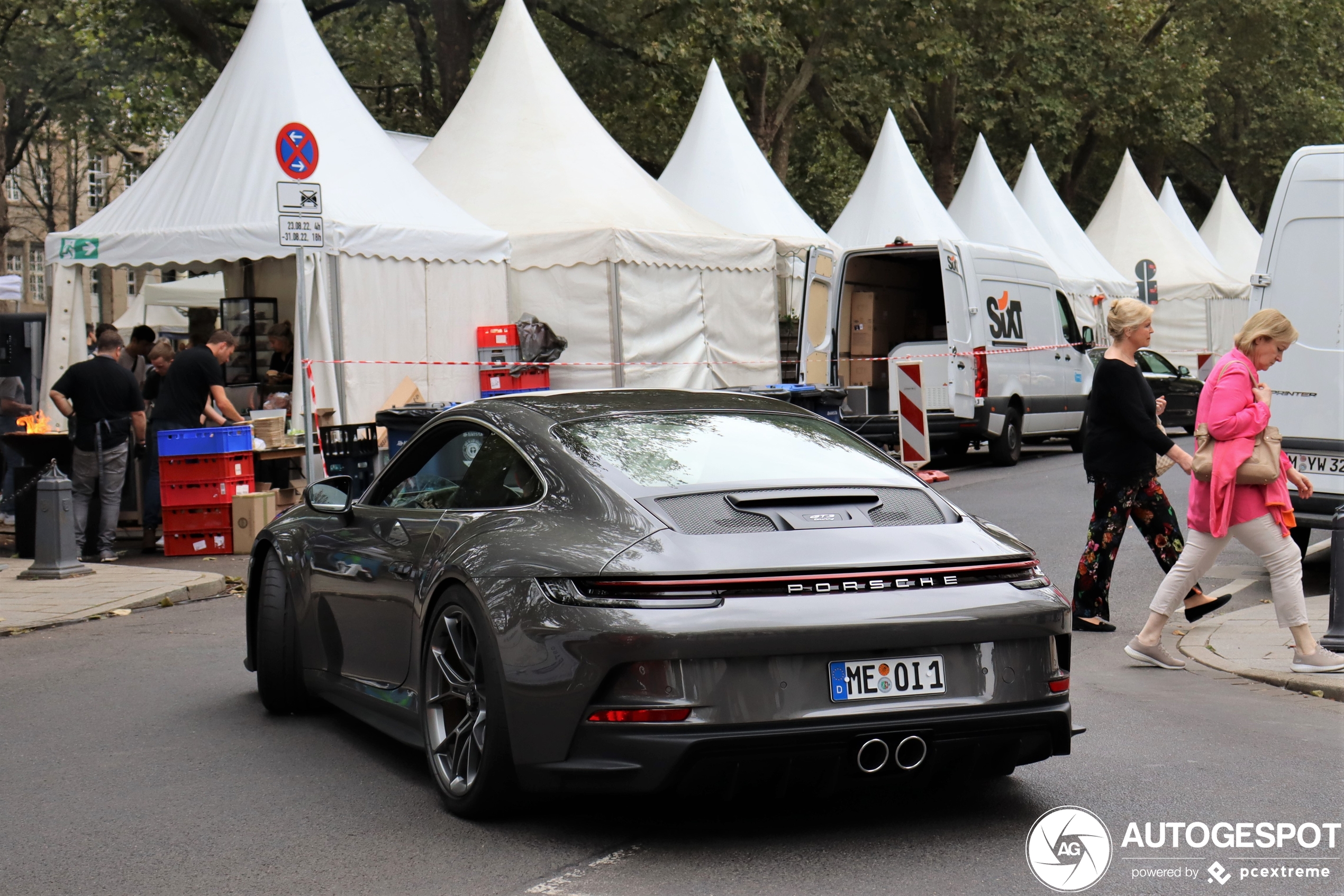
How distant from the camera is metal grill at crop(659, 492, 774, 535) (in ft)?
15.1

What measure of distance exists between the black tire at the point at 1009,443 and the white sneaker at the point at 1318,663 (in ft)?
40.4

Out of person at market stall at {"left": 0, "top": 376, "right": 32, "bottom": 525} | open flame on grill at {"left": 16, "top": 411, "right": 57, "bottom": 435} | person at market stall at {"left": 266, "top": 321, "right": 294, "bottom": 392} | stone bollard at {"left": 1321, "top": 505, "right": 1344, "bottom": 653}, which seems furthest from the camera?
person at market stall at {"left": 266, "top": 321, "right": 294, "bottom": 392}

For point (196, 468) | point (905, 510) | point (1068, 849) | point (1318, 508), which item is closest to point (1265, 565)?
point (1318, 508)

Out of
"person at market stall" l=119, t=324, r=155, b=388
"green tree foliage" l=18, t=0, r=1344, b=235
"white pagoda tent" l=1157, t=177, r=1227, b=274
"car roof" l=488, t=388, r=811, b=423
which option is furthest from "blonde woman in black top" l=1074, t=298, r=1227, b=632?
"white pagoda tent" l=1157, t=177, r=1227, b=274

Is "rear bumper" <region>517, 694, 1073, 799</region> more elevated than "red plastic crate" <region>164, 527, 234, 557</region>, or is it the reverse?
"rear bumper" <region>517, 694, 1073, 799</region>

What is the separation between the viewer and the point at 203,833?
4945 mm

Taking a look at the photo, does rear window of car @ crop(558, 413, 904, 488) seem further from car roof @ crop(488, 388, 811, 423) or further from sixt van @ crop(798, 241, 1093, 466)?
sixt van @ crop(798, 241, 1093, 466)

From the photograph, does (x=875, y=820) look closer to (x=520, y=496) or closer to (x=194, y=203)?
(x=520, y=496)

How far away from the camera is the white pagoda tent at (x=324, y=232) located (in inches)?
663

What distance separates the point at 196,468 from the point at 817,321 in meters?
8.90

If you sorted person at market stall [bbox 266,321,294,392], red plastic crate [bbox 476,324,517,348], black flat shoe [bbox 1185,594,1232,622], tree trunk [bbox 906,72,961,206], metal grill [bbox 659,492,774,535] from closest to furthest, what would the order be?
metal grill [bbox 659,492,774,535] → black flat shoe [bbox 1185,594,1232,622] → person at market stall [bbox 266,321,294,392] → red plastic crate [bbox 476,324,517,348] → tree trunk [bbox 906,72,961,206]

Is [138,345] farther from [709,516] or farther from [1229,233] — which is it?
[1229,233]

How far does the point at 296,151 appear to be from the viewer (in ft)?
43.4

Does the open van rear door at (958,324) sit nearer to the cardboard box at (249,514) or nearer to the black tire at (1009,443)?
the black tire at (1009,443)
